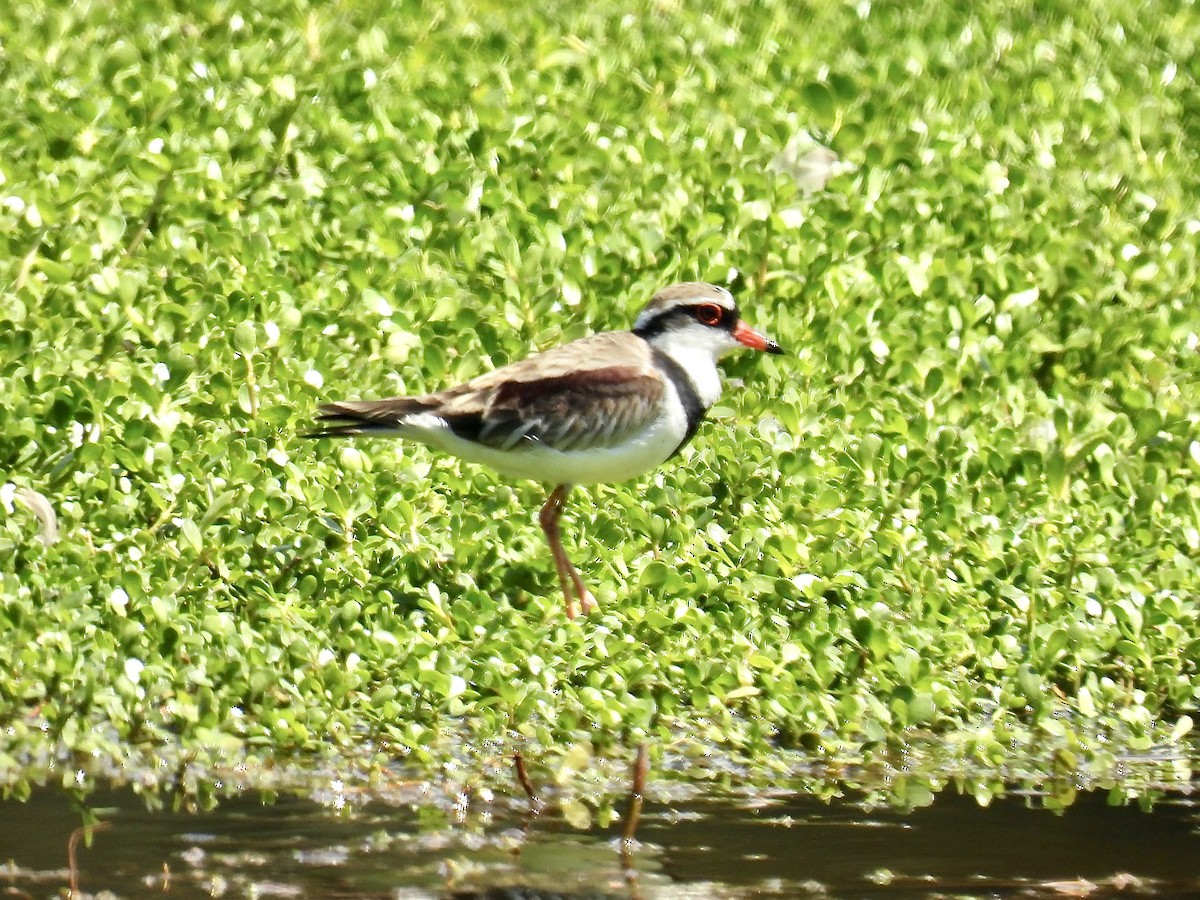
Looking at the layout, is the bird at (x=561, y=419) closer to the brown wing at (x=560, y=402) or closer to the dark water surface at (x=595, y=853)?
the brown wing at (x=560, y=402)

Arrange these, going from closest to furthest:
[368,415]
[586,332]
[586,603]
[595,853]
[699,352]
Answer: [595,853]
[586,603]
[368,415]
[699,352]
[586,332]

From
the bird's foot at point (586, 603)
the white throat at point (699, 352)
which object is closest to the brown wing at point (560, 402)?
the white throat at point (699, 352)

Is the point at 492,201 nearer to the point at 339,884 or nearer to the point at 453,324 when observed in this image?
the point at 453,324

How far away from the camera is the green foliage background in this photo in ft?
26.1

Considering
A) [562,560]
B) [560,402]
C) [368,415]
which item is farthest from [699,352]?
[368,415]

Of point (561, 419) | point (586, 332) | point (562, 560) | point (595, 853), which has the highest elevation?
point (586, 332)

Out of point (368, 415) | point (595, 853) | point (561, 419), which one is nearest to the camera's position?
point (595, 853)

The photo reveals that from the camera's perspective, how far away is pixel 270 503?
877 cm

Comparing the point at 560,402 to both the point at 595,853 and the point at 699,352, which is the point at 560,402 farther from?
the point at 595,853

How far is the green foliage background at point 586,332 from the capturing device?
7.95m

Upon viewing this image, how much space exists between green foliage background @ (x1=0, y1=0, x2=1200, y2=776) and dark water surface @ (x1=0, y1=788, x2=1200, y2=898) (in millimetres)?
618

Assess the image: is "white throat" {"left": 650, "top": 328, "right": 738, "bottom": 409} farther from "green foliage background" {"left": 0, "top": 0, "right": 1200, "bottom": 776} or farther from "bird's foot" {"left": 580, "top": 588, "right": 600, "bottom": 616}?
"bird's foot" {"left": 580, "top": 588, "right": 600, "bottom": 616}

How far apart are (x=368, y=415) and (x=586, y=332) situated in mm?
2054

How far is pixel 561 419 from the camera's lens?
891cm
